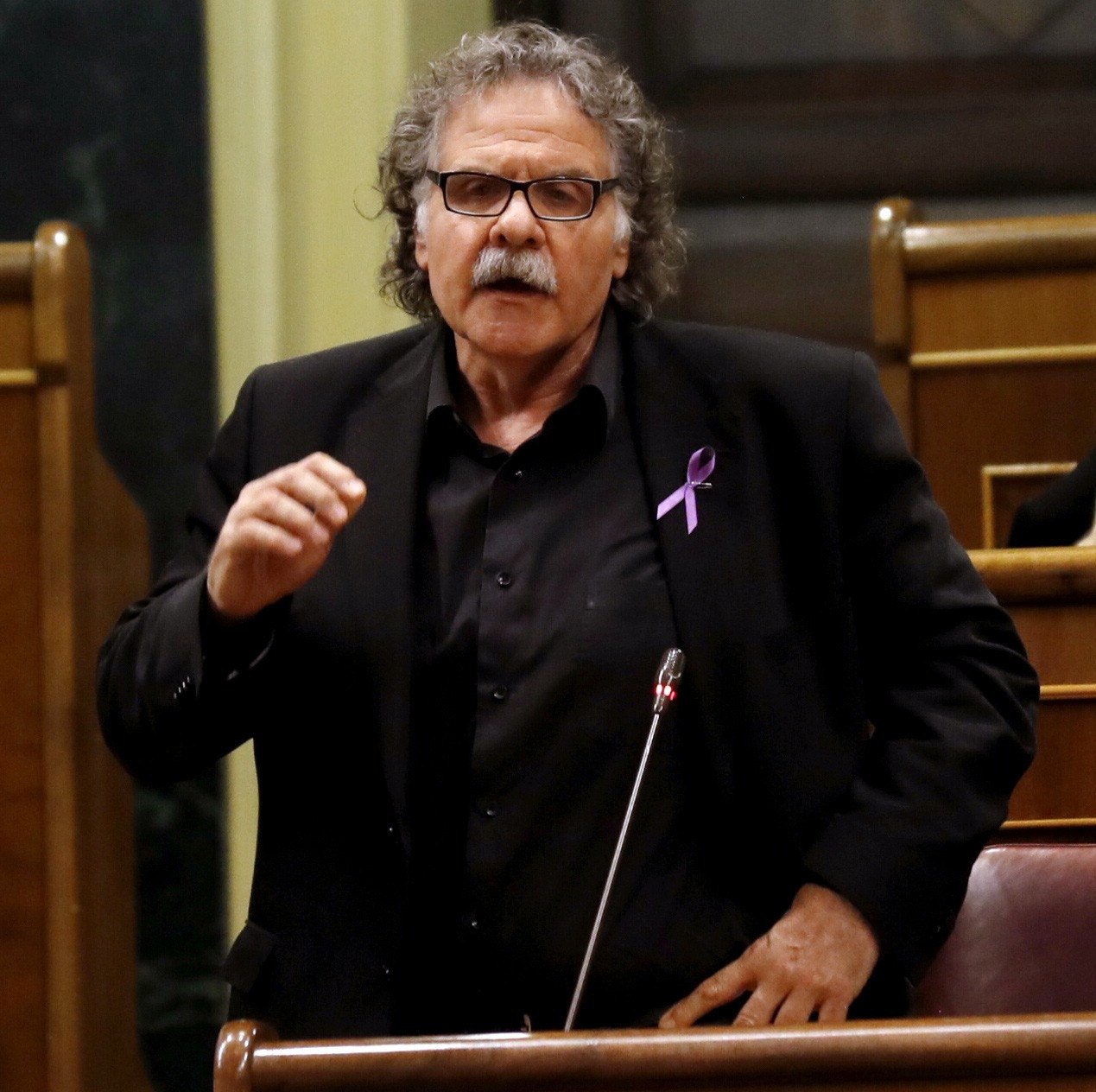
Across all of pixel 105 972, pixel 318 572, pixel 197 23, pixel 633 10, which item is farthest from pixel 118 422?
pixel 318 572

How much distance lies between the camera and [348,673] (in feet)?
4.08

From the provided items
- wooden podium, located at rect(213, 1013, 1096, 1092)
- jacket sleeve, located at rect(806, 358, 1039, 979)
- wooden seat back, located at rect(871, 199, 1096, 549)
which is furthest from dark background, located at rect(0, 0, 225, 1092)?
wooden podium, located at rect(213, 1013, 1096, 1092)

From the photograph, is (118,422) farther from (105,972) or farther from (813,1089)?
(813,1089)

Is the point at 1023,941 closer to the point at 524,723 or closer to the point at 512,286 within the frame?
the point at 524,723

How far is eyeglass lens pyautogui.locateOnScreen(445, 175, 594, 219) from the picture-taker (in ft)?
4.30

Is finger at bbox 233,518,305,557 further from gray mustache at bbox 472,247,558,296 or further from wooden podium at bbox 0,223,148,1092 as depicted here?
wooden podium at bbox 0,223,148,1092

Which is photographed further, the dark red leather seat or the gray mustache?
the gray mustache

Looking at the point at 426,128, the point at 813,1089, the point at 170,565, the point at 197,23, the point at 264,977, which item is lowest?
the point at 264,977

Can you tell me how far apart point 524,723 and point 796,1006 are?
0.83 feet

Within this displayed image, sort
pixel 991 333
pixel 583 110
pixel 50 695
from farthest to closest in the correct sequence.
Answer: pixel 991 333
pixel 50 695
pixel 583 110

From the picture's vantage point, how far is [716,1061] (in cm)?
79

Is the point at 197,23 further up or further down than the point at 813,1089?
further up

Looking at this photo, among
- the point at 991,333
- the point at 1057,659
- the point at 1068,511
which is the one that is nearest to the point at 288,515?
the point at 1057,659

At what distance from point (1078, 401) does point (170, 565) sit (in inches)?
45.1
